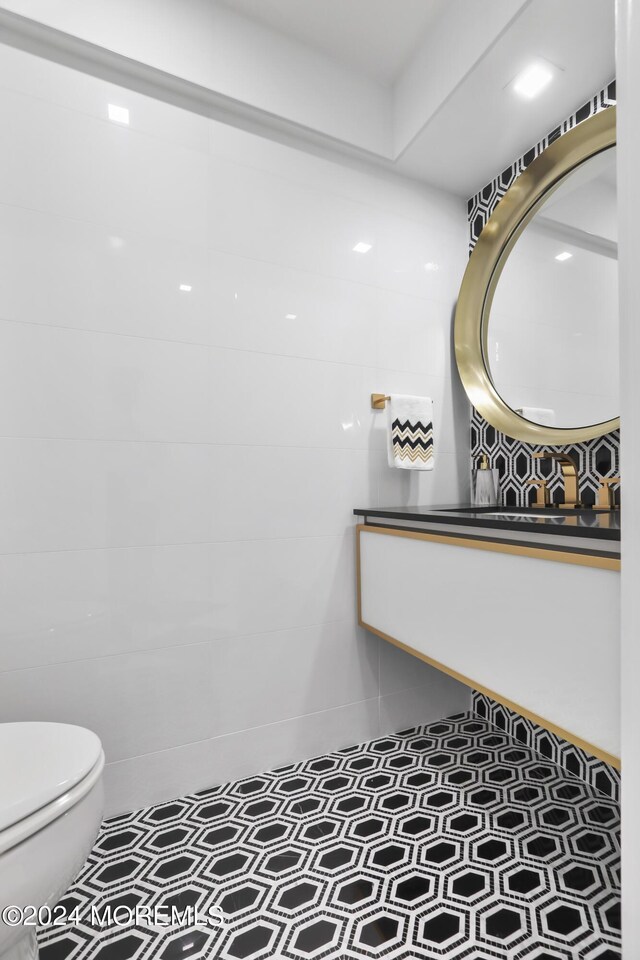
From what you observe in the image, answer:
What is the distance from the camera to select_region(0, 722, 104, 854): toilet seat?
82 cm

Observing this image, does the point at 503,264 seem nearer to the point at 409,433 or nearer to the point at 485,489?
the point at 409,433

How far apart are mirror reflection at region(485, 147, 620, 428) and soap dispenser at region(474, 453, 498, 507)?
0.26 metres

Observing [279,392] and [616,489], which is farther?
[279,392]

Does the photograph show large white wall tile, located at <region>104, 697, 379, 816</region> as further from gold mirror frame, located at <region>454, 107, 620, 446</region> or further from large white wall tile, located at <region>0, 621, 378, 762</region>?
gold mirror frame, located at <region>454, 107, 620, 446</region>

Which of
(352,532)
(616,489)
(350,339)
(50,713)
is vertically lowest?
(50,713)

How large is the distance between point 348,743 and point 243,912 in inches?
30.5

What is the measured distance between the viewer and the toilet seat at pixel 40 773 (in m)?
0.82

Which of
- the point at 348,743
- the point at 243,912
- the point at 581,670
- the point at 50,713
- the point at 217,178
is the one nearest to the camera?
the point at 581,670

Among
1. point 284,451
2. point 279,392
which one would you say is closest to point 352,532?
point 284,451

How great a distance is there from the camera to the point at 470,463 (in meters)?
2.16

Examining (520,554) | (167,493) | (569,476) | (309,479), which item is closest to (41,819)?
(167,493)

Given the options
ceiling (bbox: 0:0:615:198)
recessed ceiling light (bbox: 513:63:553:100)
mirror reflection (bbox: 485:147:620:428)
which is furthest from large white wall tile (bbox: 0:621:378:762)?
recessed ceiling light (bbox: 513:63:553:100)

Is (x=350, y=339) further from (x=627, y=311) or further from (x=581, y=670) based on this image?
(x=581, y=670)

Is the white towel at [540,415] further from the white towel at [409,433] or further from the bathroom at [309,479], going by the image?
the white towel at [409,433]
